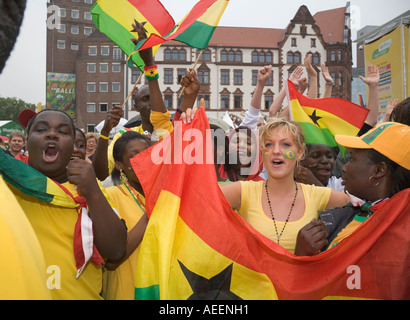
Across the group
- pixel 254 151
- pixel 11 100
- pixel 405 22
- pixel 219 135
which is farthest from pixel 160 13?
pixel 11 100

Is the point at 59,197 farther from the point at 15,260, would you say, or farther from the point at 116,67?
the point at 116,67

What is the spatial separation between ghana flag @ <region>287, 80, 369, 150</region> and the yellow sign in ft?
19.7

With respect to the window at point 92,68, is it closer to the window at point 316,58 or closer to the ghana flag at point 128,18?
the window at point 316,58

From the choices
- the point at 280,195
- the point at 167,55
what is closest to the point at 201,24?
the point at 280,195

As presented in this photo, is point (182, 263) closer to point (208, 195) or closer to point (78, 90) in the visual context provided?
point (208, 195)

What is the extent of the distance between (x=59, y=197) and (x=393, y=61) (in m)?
10.3

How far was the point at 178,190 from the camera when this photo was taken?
2.55 m

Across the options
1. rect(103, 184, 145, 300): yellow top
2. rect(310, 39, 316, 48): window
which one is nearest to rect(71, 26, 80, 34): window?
rect(310, 39, 316, 48): window

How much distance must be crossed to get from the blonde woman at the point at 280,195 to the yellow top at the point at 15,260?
70.5 inches

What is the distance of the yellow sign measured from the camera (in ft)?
31.5

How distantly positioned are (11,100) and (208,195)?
81.5m

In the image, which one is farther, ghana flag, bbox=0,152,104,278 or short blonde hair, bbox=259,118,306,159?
short blonde hair, bbox=259,118,306,159

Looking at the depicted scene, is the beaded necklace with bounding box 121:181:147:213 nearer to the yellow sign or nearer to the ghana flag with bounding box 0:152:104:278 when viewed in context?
the ghana flag with bounding box 0:152:104:278

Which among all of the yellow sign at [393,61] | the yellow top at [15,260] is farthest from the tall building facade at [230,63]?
the yellow top at [15,260]
